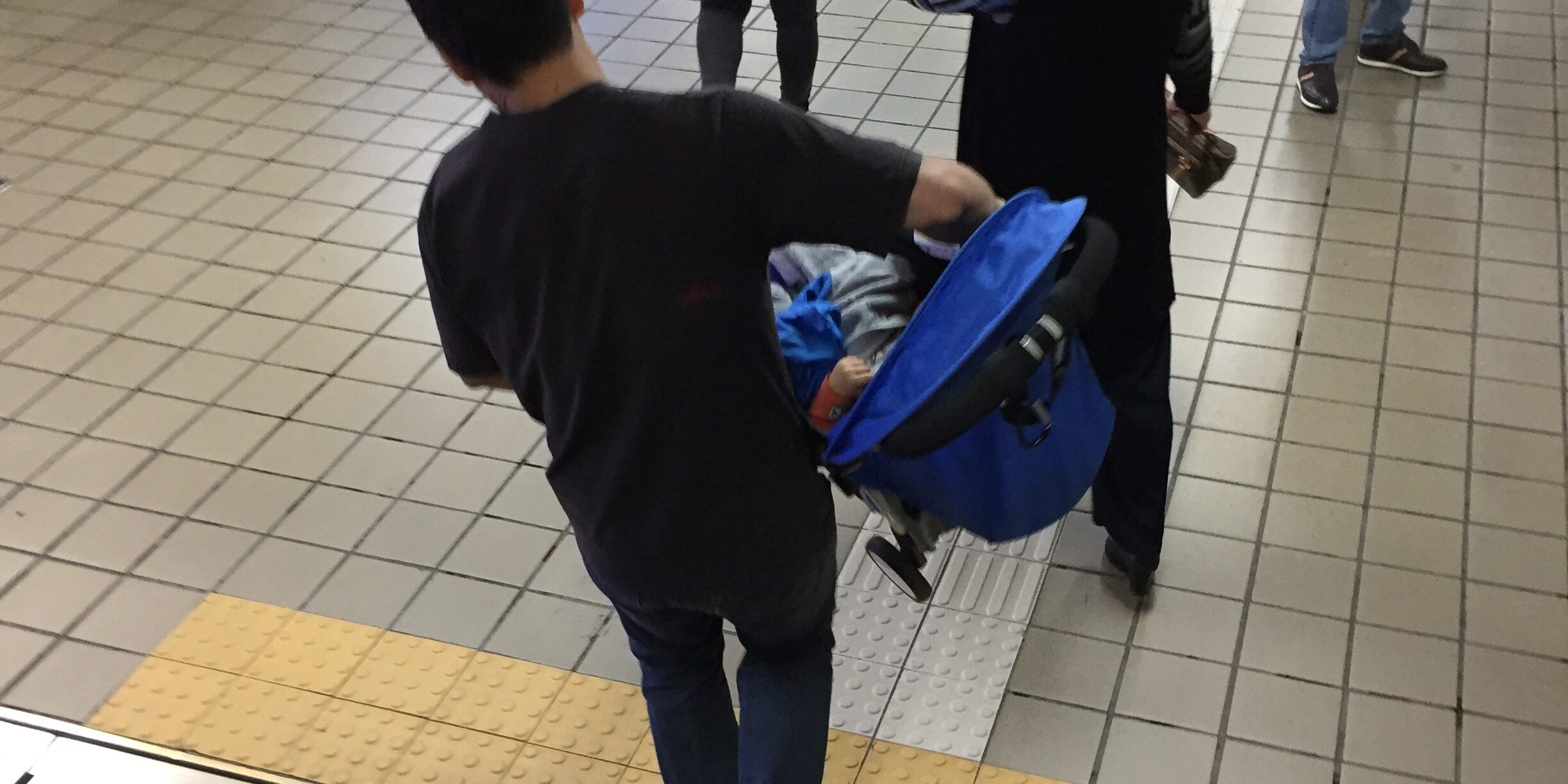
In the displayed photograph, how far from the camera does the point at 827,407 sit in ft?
5.37

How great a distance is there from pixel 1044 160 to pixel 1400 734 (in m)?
1.28

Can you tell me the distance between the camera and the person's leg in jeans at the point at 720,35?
3506 mm

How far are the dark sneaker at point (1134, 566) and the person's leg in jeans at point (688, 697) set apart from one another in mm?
1028

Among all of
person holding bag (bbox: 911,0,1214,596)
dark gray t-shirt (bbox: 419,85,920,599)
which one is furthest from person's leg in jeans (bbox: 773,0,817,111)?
dark gray t-shirt (bbox: 419,85,920,599)

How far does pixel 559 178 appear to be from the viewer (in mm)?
1270

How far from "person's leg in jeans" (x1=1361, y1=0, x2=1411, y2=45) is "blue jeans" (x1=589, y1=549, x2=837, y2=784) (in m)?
3.52

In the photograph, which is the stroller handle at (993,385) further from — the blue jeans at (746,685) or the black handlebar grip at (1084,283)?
the blue jeans at (746,685)

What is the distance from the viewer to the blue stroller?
139cm

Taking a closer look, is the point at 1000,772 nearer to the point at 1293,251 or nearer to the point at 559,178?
the point at 559,178

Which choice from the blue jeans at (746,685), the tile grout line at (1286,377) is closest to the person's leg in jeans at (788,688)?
the blue jeans at (746,685)

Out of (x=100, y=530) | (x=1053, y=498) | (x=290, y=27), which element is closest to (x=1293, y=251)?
(x=1053, y=498)

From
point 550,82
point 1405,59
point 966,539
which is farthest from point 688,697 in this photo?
point 1405,59

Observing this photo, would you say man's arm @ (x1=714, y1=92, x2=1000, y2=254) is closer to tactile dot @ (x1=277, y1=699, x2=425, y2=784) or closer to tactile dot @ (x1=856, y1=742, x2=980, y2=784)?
tactile dot @ (x1=856, y1=742, x2=980, y2=784)

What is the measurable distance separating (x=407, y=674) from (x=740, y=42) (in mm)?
2039
